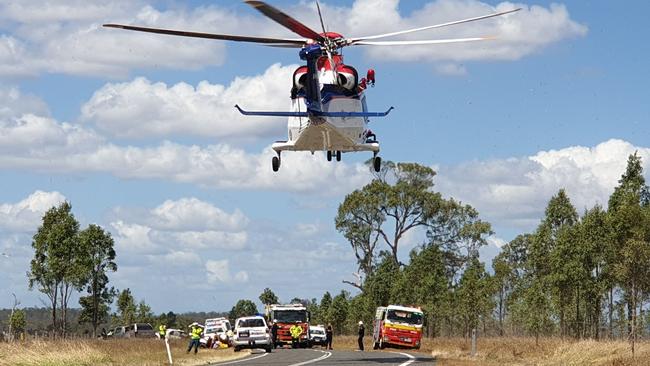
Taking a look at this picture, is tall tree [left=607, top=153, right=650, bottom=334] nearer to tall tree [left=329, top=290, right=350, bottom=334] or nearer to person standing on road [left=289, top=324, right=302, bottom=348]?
person standing on road [left=289, top=324, right=302, bottom=348]

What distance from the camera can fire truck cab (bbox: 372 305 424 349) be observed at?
62000 millimetres

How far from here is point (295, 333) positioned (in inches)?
2707

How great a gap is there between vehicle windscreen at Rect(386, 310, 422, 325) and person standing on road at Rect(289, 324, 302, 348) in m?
8.50

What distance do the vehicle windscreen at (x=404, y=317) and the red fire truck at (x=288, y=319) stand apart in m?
8.90

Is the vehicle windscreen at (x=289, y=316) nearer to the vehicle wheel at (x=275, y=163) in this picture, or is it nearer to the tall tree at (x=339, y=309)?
the vehicle wheel at (x=275, y=163)

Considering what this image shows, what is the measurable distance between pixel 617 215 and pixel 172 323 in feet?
358

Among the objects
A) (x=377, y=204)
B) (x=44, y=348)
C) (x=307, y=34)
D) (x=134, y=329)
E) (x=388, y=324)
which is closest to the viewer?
(x=307, y=34)

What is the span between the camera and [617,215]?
5406cm

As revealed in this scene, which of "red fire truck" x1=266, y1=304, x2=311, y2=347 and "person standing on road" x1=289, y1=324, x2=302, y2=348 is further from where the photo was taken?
"red fire truck" x1=266, y1=304, x2=311, y2=347

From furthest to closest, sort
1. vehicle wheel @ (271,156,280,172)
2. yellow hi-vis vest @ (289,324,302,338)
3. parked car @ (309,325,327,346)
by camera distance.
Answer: parked car @ (309,325,327,346) → yellow hi-vis vest @ (289,324,302,338) → vehicle wheel @ (271,156,280,172)

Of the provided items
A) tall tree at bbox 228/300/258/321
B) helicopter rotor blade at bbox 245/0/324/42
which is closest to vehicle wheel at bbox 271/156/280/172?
helicopter rotor blade at bbox 245/0/324/42

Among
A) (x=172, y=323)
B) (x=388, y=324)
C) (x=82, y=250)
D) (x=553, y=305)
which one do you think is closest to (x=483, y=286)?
(x=553, y=305)

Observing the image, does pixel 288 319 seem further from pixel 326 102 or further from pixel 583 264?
pixel 326 102

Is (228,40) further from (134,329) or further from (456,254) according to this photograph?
(456,254)
